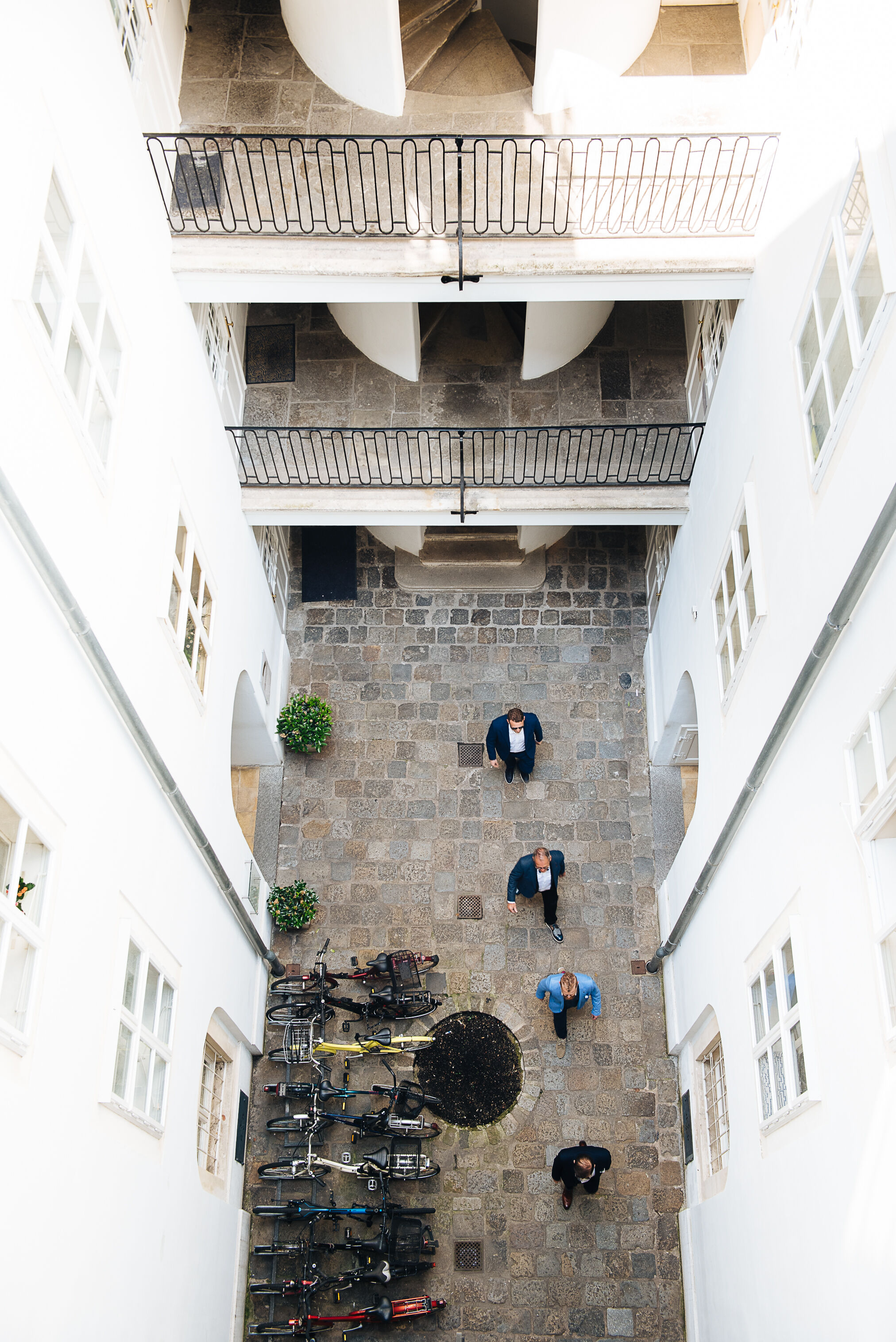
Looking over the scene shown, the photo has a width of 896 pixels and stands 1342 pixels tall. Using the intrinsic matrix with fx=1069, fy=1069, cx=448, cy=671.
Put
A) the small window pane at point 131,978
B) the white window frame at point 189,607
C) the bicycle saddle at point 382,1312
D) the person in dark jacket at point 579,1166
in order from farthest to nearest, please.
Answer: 1. the person in dark jacket at point 579,1166
2. the bicycle saddle at point 382,1312
3. the white window frame at point 189,607
4. the small window pane at point 131,978

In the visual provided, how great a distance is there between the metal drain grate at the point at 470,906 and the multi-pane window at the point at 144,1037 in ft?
11.9

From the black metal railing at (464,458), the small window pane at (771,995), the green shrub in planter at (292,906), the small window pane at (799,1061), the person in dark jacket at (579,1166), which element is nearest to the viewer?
the small window pane at (799,1061)

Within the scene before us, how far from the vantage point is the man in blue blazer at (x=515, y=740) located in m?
10.2

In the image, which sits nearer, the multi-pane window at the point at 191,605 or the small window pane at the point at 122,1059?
the small window pane at the point at 122,1059

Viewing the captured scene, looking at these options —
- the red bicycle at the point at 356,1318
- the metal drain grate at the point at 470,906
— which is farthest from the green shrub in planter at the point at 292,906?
the red bicycle at the point at 356,1318

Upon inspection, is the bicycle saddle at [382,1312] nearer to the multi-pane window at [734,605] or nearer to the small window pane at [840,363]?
the multi-pane window at [734,605]

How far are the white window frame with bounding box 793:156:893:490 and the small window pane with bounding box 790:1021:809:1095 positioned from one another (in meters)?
3.02

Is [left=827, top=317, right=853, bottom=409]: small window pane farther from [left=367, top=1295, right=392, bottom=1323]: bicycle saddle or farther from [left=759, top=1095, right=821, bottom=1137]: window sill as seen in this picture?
[left=367, top=1295, right=392, bottom=1323]: bicycle saddle

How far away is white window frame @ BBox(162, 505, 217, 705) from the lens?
7207mm

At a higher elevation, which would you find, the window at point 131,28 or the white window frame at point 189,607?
the window at point 131,28

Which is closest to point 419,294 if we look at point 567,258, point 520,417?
point 567,258

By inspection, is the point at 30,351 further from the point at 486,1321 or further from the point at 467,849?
the point at 486,1321

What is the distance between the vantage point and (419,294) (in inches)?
306

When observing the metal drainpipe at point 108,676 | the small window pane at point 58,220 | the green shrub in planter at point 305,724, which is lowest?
the metal drainpipe at point 108,676
